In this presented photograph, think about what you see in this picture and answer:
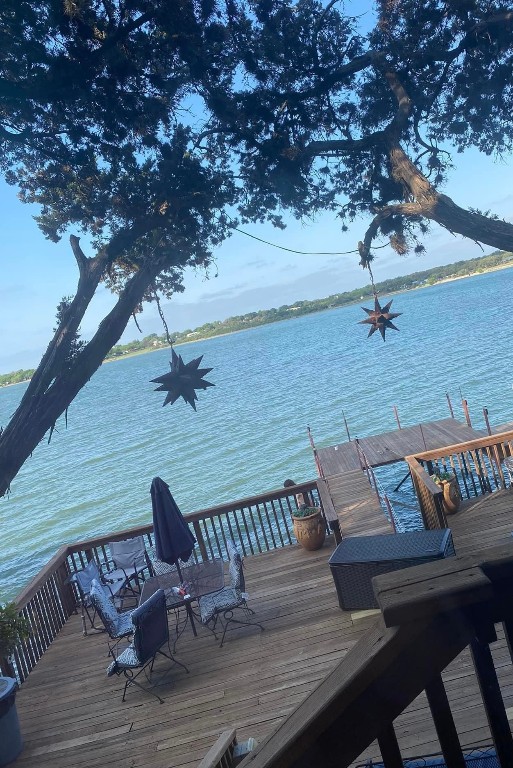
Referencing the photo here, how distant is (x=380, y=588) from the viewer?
120cm

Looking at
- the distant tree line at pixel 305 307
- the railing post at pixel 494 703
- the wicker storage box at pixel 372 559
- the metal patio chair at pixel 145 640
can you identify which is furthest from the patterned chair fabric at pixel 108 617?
the railing post at pixel 494 703

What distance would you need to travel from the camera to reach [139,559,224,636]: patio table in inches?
244

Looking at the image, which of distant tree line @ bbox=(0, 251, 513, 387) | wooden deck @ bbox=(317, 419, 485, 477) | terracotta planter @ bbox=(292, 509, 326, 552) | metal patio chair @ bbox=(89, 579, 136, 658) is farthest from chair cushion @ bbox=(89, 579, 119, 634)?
wooden deck @ bbox=(317, 419, 485, 477)

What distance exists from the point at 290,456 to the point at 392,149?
79.8ft

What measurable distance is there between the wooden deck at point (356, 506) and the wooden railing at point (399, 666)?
672cm

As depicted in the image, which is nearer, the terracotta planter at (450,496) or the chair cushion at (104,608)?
the chair cushion at (104,608)

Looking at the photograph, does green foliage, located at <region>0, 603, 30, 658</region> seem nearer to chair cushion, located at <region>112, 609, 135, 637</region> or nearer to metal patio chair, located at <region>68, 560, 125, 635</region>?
chair cushion, located at <region>112, 609, 135, 637</region>

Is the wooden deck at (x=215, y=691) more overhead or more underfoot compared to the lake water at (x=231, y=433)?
more overhead

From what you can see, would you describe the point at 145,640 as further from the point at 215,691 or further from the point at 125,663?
the point at 215,691

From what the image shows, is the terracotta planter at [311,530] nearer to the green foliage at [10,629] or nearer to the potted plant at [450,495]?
the potted plant at [450,495]

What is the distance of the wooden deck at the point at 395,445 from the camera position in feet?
53.0

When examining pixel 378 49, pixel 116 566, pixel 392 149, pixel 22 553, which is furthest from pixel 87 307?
pixel 22 553

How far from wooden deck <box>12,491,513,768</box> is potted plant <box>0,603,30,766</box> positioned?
5.3 inches

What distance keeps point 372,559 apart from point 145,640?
2280mm
